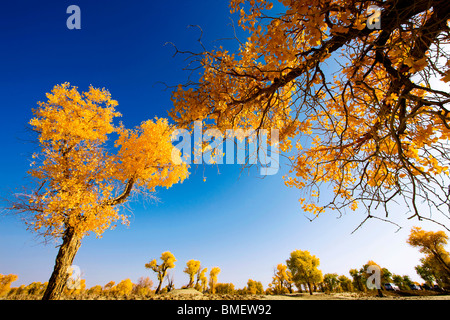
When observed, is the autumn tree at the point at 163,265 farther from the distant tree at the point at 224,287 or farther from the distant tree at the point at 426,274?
the distant tree at the point at 426,274

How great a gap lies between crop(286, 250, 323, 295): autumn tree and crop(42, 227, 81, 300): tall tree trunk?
28.3 meters

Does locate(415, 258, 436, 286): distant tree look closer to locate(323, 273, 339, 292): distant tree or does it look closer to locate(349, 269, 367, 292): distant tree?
locate(349, 269, 367, 292): distant tree

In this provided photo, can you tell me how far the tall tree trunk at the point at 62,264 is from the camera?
5.25 meters

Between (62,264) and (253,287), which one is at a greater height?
(62,264)

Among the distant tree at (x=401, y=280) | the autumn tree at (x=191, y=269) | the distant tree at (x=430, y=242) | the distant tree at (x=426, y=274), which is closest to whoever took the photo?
the distant tree at (x=430, y=242)

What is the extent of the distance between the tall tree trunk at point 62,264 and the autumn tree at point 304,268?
28297 mm

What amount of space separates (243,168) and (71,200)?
236 inches

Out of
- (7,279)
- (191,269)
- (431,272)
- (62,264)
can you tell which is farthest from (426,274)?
(7,279)

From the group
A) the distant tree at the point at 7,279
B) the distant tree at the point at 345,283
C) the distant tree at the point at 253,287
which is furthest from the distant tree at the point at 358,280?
the distant tree at the point at 7,279

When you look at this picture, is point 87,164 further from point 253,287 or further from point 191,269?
point 253,287

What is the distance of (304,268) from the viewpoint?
2569cm

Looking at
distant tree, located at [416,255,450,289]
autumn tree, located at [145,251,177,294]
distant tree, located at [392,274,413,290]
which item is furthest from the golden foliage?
distant tree, located at [392,274,413,290]

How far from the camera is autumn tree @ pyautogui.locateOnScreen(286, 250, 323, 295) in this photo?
25.5 metres

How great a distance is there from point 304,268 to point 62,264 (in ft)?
95.3
